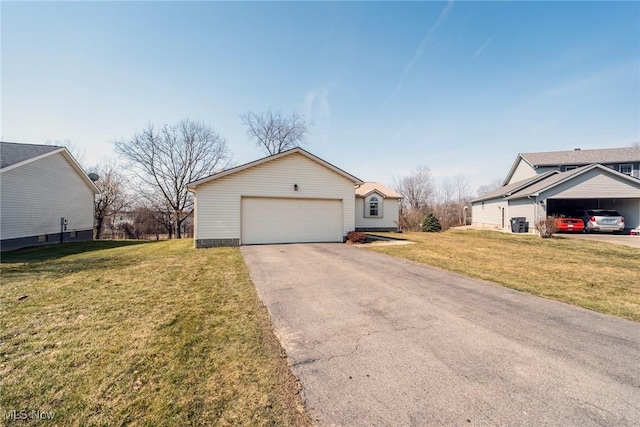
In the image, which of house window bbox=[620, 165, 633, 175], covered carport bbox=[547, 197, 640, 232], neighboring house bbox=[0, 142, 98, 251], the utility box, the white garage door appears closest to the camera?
the white garage door

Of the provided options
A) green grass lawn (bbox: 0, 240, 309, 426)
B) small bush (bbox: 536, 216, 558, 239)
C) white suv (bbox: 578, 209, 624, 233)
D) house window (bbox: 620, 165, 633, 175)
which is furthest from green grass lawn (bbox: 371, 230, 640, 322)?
house window (bbox: 620, 165, 633, 175)

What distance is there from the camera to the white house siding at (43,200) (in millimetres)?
12250

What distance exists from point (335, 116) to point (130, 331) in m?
15.0

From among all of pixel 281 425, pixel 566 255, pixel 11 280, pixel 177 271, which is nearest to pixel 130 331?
pixel 281 425

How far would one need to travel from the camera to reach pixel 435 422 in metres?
1.95

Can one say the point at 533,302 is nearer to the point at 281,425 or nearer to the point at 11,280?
the point at 281,425

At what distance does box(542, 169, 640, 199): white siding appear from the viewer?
1683 centimetres

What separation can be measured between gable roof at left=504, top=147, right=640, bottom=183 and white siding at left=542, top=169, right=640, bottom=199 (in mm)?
10656

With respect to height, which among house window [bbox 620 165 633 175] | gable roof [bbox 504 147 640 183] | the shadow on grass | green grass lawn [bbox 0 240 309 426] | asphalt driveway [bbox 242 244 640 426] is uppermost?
gable roof [bbox 504 147 640 183]

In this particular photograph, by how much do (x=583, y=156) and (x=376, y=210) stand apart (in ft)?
86.4

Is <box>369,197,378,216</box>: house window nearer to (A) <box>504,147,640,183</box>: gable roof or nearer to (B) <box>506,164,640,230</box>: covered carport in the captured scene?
(B) <box>506,164,640,230</box>: covered carport

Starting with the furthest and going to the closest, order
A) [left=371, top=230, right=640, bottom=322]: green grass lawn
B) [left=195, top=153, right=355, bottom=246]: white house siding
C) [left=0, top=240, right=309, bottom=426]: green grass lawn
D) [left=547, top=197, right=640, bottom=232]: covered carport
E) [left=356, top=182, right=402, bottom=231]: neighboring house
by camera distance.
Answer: [left=356, top=182, right=402, bottom=231]: neighboring house < [left=547, top=197, right=640, bottom=232]: covered carport < [left=195, top=153, right=355, bottom=246]: white house siding < [left=371, top=230, right=640, bottom=322]: green grass lawn < [left=0, top=240, right=309, bottom=426]: green grass lawn

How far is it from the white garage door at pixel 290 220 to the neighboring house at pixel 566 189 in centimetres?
1458

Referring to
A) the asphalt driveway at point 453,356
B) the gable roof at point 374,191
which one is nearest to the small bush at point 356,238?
the asphalt driveway at point 453,356
